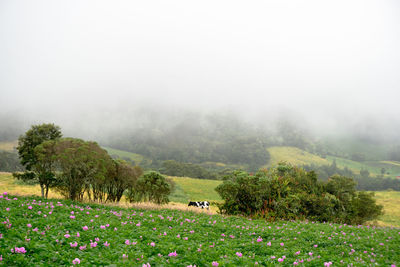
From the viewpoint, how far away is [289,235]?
12195mm

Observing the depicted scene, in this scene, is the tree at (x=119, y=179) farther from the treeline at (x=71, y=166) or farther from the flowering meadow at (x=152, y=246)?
the flowering meadow at (x=152, y=246)

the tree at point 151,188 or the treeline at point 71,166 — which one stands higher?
the treeline at point 71,166

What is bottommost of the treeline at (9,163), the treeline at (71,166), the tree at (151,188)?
the treeline at (9,163)

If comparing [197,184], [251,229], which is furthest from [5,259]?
[197,184]

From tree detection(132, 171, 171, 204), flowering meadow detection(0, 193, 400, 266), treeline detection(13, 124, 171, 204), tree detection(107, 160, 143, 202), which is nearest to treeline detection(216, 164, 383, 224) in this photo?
tree detection(132, 171, 171, 204)

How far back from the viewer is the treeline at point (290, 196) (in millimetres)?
21406

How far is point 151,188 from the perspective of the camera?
2772cm

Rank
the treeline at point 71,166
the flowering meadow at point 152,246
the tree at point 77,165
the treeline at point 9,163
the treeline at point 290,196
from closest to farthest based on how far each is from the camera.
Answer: the flowering meadow at point 152,246, the tree at point 77,165, the treeline at point 71,166, the treeline at point 290,196, the treeline at point 9,163

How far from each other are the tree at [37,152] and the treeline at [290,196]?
1592cm

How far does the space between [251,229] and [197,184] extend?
63718mm

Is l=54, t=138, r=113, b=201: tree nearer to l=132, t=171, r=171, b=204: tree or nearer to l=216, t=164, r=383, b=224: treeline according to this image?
l=132, t=171, r=171, b=204: tree

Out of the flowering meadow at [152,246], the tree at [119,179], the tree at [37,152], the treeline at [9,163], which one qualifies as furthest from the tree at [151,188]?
the treeline at [9,163]

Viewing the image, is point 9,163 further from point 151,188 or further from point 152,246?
point 152,246

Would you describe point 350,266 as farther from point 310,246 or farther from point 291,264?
point 310,246
